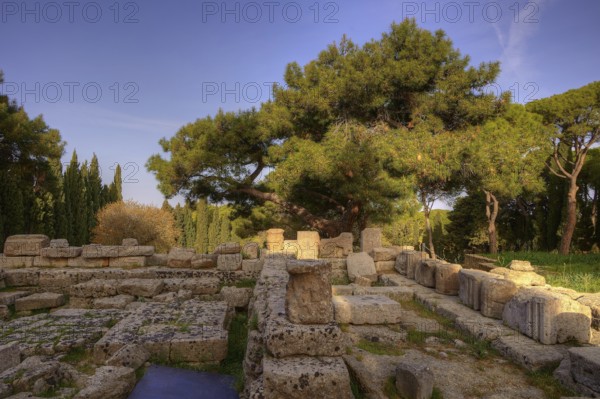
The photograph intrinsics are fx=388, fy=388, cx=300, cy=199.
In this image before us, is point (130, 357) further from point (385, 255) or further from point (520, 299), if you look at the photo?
point (385, 255)

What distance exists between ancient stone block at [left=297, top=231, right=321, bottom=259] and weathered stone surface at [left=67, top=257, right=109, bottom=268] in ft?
17.4

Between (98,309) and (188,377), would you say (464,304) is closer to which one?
(188,377)

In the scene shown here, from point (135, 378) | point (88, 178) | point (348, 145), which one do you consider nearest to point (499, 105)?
point (348, 145)

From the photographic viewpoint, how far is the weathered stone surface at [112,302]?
7.68 meters

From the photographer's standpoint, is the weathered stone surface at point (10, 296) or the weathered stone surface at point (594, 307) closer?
the weathered stone surface at point (594, 307)

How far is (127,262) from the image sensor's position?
10086 mm

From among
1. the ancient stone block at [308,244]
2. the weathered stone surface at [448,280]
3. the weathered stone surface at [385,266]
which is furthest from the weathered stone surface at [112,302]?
the weathered stone surface at [448,280]

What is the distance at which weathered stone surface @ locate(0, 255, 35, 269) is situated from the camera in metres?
9.80

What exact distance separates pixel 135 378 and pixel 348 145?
11.6 meters

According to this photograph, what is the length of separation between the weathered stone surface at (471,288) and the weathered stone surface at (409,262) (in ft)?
6.20

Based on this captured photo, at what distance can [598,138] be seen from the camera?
64.0 ft

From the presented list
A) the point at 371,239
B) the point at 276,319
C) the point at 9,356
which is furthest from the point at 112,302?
the point at 371,239

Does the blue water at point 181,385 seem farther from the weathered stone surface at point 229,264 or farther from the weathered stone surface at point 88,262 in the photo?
the weathered stone surface at point 88,262

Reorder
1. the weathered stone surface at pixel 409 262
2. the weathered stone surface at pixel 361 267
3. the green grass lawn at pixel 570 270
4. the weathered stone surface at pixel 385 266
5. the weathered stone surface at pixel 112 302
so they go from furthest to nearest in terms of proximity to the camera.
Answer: the weathered stone surface at pixel 385 266, the weathered stone surface at pixel 361 267, the weathered stone surface at pixel 409 262, the weathered stone surface at pixel 112 302, the green grass lawn at pixel 570 270
